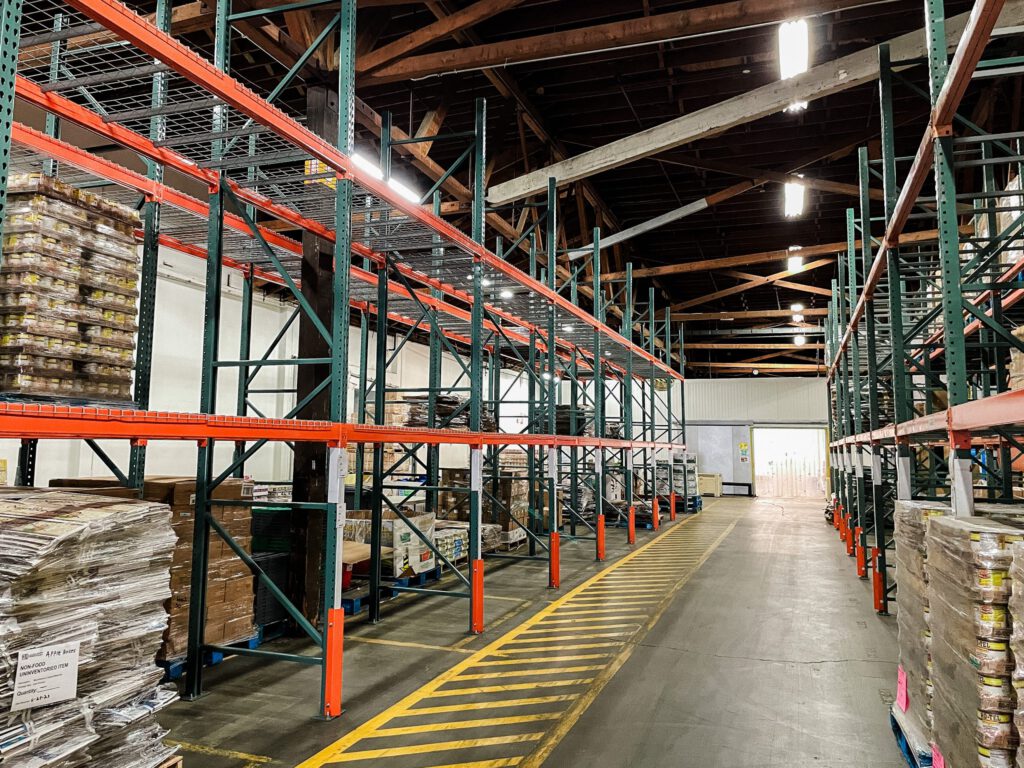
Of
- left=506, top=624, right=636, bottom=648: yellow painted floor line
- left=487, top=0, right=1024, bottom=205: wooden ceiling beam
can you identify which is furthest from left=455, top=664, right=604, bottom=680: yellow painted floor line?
left=487, top=0, right=1024, bottom=205: wooden ceiling beam

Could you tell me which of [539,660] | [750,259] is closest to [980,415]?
[539,660]

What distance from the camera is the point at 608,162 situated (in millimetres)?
11797

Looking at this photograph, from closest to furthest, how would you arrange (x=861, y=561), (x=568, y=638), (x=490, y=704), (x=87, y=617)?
(x=87, y=617), (x=490, y=704), (x=568, y=638), (x=861, y=561)

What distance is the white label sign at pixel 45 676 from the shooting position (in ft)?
9.67

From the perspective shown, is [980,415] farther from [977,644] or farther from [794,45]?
[794,45]

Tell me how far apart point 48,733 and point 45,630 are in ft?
1.53

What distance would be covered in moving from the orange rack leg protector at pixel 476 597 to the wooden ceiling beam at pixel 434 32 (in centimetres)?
680

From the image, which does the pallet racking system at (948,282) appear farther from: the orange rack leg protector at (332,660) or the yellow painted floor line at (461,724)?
the orange rack leg protector at (332,660)

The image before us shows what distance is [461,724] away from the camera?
17.3 ft

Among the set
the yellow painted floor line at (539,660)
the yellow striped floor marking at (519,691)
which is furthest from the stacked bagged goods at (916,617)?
the yellow painted floor line at (539,660)

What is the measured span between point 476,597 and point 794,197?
438 inches

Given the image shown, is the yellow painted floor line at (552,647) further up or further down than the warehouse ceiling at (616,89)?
further down

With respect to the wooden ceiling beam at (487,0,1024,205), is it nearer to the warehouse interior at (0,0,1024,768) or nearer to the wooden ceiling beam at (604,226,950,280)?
the warehouse interior at (0,0,1024,768)

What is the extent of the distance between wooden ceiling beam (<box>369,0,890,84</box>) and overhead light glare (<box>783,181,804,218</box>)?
19.3 feet
